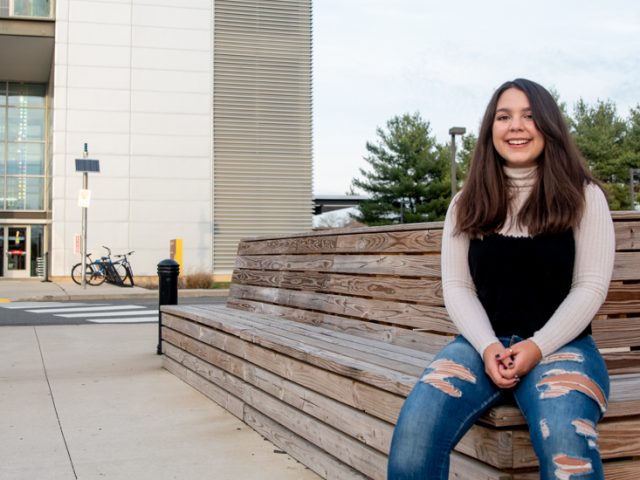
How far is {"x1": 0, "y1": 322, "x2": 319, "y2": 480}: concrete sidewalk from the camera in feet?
12.9

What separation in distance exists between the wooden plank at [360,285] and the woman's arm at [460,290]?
0.76m

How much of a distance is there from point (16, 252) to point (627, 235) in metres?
31.8

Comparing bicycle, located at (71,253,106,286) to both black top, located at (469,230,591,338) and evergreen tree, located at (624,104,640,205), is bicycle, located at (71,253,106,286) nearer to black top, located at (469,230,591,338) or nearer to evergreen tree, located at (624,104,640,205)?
black top, located at (469,230,591,338)

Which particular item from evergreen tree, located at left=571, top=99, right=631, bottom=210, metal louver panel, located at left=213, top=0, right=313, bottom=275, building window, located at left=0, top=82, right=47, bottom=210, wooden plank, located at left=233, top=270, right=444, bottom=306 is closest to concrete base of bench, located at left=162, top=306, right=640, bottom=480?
wooden plank, located at left=233, top=270, right=444, bottom=306

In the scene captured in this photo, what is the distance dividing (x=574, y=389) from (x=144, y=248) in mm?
25394

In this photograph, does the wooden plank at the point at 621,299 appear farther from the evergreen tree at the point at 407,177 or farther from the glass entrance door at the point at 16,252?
the evergreen tree at the point at 407,177

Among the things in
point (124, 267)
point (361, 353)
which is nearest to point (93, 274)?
point (124, 267)

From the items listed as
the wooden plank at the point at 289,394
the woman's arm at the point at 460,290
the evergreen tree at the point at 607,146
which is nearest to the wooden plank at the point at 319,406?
the wooden plank at the point at 289,394

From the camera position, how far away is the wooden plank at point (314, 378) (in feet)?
9.75

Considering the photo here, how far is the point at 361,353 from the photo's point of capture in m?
3.59

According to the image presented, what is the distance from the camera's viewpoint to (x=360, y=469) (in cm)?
325

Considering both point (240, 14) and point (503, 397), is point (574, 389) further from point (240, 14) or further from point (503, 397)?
point (240, 14)

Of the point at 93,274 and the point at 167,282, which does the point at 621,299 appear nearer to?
the point at 167,282

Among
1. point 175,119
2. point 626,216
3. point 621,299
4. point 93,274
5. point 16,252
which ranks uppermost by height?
point 175,119
